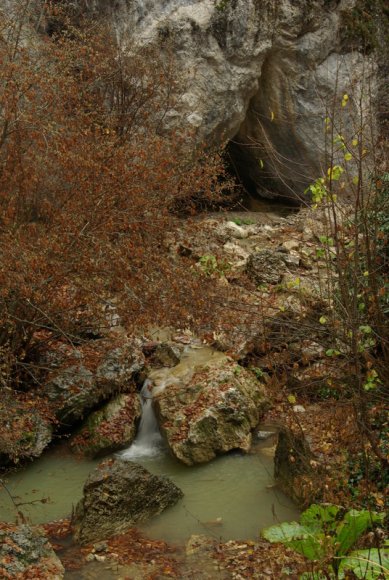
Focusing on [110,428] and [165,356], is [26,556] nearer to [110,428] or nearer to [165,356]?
[110,428]

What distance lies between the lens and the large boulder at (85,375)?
8.69 meters

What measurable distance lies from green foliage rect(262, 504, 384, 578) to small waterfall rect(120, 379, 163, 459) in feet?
13.8

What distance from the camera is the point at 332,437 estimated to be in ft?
23.8

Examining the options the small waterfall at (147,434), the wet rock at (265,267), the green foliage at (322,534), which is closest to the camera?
the green foliage at (322,534)

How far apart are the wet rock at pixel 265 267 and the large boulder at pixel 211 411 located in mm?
2802

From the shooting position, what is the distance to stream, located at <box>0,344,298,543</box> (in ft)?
22.0

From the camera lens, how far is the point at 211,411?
8594mm

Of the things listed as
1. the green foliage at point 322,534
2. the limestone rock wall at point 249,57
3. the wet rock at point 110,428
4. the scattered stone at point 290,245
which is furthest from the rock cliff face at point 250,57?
the green foliage at point 322,534

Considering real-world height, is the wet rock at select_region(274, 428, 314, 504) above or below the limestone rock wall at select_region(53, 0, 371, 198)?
below

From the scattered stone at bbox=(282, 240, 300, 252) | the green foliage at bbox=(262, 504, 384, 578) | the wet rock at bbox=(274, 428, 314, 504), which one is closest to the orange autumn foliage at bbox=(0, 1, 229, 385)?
the wet rock at bbox=(274, 428, 314, 504)

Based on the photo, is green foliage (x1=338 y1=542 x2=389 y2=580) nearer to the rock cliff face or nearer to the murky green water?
the murky green water

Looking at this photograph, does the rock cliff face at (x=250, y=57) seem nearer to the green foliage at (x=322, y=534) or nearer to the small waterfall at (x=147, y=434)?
the small waterfall at (x=147, y=434)

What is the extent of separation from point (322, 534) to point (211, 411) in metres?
4.26

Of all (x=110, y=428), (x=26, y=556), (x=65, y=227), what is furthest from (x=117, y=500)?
(x=65, y=227)
